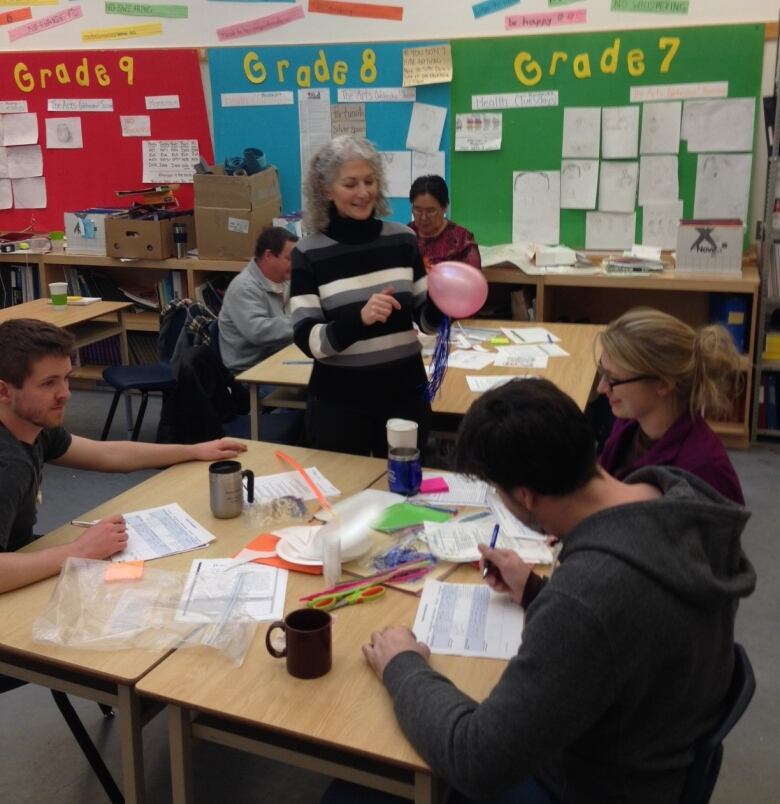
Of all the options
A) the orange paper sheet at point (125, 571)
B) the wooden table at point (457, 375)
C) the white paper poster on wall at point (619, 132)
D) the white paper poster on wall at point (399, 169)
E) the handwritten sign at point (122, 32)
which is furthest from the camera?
the handwritten sign at point (122, 32)

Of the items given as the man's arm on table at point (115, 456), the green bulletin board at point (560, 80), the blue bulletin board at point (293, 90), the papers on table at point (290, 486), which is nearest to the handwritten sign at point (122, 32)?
the blue bulletin board at point (293, 90)

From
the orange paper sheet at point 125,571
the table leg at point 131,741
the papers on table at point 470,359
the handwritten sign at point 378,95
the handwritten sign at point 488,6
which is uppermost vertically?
the handwritten sign at point 488,6

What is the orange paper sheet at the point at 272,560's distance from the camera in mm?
1822

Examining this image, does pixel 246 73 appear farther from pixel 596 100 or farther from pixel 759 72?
pixel 759 72

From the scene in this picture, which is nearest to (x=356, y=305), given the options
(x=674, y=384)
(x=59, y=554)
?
(x=674, y=384)

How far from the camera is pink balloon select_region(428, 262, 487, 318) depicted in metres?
2.58

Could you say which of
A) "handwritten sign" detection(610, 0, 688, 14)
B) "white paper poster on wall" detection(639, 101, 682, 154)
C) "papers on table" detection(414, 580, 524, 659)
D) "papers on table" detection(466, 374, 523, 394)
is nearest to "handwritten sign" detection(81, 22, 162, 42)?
"handwritten sign" detection(610, 0, 688, 14)

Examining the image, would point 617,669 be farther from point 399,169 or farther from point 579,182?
point 399,169

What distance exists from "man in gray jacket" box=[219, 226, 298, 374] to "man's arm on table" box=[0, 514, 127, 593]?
208cm

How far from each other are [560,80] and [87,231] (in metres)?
2.97

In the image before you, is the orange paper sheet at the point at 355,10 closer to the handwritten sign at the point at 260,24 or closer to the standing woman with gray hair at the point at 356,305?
the handwritten sign at the point at 260,24

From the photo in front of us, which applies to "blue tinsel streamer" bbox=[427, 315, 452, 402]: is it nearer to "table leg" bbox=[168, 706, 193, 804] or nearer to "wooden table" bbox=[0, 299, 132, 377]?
"table leg" bbox=[168, 706, 193, 804]

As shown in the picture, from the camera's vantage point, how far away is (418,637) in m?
1.58

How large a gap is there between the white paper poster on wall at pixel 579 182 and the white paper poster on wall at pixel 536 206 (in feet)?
0.13
